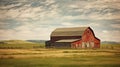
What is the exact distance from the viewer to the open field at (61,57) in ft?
29.5

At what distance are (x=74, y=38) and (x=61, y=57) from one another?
576 millimetres

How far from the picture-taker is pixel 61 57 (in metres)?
9.16

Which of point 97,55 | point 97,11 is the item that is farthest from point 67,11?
point 97,55

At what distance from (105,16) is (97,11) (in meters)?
0.24

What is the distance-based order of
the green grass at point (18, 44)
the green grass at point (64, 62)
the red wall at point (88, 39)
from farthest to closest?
the green grass at point (18, 44)
the red wall at point (88, 39)
the green grass at point (64, 62)

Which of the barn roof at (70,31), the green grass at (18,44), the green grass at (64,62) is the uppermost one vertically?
the barn roof at (70,31)

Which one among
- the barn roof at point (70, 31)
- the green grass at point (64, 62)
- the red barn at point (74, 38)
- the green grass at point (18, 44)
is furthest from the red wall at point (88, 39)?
the green grass at point (18, 44)

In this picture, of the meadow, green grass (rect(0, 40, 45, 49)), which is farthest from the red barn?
green grass (rect(0, 40, 45, 49))

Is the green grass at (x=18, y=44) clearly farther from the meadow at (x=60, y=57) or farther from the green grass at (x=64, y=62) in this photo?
the green grass at (x=64, y=62)

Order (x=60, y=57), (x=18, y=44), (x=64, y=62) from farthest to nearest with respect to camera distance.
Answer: (x=18, y=44) < (x=60, y=57) < (x=64, y=62)

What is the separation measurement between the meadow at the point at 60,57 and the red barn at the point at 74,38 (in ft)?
0.42

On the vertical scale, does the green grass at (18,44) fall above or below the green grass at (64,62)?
above

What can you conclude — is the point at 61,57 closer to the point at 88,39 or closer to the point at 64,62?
the point at 64,62

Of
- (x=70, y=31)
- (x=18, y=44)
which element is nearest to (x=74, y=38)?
Answer: (x=70, y=31)
